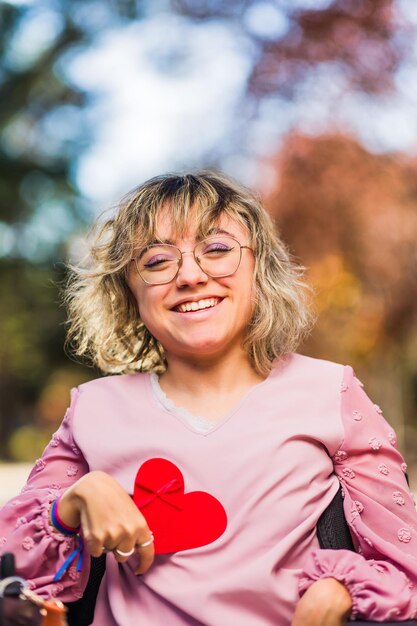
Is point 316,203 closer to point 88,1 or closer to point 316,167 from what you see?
point 316,167

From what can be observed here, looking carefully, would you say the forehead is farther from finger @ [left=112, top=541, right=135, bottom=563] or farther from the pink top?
finger @ [left=112, top=541, right=135, bottom=563]

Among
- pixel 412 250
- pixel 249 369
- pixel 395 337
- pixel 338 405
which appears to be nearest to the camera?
pixel 338 405

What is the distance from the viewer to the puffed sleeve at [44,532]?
6.30 feet

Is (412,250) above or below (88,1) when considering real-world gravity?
below

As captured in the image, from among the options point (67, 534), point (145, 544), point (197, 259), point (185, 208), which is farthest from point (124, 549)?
point (185, 208)

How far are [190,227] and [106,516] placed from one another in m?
0.70

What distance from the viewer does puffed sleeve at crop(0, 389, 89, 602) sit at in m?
1.92

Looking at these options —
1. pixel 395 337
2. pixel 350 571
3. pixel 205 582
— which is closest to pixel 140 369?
pixel 205 582

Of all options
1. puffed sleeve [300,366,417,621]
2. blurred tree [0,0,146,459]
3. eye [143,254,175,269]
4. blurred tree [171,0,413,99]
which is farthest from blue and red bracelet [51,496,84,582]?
blurred tree [0,0,146,459]

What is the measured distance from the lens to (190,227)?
6.97 ft

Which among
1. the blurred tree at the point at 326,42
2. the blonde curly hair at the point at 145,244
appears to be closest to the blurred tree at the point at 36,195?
the blurred tree at the point at 326,42

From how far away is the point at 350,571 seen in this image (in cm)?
180

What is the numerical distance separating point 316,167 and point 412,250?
44.2 inches

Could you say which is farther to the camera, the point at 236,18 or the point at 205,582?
the point at 236,18
